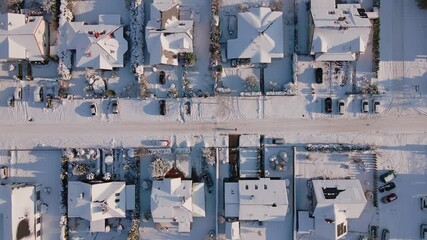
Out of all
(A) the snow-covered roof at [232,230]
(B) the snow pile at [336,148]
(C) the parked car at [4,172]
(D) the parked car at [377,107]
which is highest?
(D) the parked car at [377,107]

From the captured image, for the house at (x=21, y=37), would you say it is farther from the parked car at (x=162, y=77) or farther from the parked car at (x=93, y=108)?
the parked car at (x=162, y=77)

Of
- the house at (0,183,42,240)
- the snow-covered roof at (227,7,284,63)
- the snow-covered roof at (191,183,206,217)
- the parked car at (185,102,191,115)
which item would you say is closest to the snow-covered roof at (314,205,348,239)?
the snow-covered roof at (191,183,206,217)

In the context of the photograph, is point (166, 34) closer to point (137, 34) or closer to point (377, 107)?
point (137, 34)

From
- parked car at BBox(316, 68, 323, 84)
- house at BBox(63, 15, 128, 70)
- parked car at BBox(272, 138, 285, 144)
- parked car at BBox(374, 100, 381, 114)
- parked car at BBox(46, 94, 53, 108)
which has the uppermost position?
house at BBox(63, 15, 128, 70)

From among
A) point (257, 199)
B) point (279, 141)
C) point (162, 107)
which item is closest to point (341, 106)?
point (279, 141)

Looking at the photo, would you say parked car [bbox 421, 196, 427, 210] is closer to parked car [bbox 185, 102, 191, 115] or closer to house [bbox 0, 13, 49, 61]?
parked car [bbox 185, 102, 191, 115]

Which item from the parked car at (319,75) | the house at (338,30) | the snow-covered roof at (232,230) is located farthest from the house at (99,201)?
the house at (338,30)
